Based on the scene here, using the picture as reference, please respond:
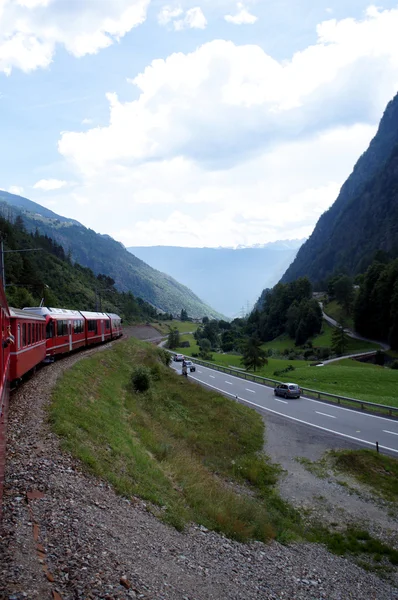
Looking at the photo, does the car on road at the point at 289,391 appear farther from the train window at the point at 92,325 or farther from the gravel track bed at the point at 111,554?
the gravel track bed at the point at 111,554

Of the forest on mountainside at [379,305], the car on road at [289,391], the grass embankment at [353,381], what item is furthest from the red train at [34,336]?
the forest on mountainside at [379,305]

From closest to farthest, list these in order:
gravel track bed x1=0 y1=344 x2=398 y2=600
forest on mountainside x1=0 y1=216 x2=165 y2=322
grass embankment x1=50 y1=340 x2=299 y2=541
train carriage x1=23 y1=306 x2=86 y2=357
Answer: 1. gravel track bed x1=0 y1=344 x2=398 y2=600
2. grass embankment x1=50 y1=340 x2=299 y2=541
3. train carriage x1=23 y1=306 x2=86 y2=357
4. forest on mountainside x1=0 y1=216 x2=165 y2=322

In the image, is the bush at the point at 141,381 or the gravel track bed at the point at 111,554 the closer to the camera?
the gravel track bed at the point at 111,554

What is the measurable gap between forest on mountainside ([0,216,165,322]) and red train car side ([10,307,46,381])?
31.3 meters

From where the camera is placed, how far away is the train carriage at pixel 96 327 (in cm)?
3315

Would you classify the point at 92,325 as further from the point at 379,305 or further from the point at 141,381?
the point at 379,305

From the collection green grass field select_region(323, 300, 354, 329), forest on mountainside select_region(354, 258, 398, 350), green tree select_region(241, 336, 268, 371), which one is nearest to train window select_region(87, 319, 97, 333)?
green tree select_region(241, 336, 268, 371)

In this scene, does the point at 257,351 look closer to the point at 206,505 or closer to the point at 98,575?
the point at 206,505

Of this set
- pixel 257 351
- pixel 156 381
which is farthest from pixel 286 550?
pixel 257 351

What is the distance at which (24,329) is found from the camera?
15641 mm

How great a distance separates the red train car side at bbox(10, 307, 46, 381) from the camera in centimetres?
→ 1377

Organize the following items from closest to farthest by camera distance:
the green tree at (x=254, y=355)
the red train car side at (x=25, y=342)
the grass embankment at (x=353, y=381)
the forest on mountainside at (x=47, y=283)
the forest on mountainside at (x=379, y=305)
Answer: the red train car side at (x=25, y=342), the grass embankment at (x=353, y=381), the green tree at (x=254, y=355), the forest on mountainside at (x=47, y=283), the forest on mountainside at (x=379, y=305)

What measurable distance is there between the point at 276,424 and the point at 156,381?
9.85 m

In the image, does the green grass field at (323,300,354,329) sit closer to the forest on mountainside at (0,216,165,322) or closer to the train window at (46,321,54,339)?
the forest on mountainside at (0,216,165,322)
